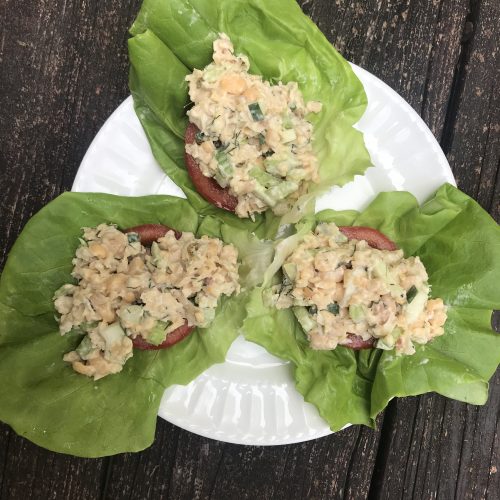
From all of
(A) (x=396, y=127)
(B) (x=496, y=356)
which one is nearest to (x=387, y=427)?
(B) (x=496, y=356)

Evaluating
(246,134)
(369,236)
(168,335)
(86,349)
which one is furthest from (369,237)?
(86,349)

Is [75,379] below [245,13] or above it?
below

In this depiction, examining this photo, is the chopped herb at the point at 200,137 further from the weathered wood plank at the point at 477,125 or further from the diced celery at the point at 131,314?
the weathered wood plank at the point at 477,125

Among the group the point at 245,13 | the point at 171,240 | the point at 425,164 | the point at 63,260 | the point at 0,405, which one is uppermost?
the point at 245,13

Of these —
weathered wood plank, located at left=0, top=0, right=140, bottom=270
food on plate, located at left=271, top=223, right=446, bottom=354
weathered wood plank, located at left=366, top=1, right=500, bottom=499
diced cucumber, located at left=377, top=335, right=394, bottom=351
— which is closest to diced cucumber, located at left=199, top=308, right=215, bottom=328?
food on plate, located at left=271, top=223, right=446, bottom=354

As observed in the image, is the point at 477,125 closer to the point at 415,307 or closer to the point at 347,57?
the point at 347,57

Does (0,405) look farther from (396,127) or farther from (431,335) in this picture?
(396,127)
